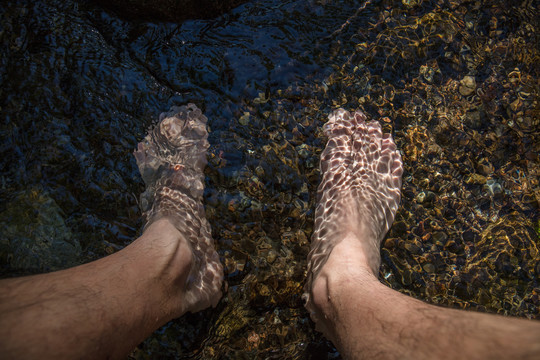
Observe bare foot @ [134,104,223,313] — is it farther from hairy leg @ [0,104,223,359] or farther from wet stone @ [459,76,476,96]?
wet stone @ [459,76,476,96]

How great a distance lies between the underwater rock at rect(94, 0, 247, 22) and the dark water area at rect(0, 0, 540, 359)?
0.20 feet

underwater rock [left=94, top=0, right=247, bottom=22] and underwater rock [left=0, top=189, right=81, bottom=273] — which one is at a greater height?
underwater rock [left=94, top=0, right=247, bottom=22]

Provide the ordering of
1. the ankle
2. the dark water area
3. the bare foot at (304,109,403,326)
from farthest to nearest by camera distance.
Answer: the dark water area < the bare foot at (304,109,403,326) < the ankle

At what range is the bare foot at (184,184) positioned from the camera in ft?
8.09

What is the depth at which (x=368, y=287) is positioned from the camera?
1.98 meters

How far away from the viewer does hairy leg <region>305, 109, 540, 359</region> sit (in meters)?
1.30

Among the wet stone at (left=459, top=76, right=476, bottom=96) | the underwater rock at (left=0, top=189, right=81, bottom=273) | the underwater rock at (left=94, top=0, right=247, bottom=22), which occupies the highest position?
the underwater rock at (left=94, top=0, right=247, bottom=22)

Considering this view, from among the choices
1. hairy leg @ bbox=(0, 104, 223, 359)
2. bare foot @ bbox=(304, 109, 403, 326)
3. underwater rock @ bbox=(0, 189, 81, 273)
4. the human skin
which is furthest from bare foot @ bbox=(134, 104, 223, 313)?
bare foot @ bbox=(304, 109, 403, 326)

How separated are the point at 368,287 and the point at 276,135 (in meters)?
1.32

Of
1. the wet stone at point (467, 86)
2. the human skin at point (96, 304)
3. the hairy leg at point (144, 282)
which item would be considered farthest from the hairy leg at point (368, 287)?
the human skin at point (96, 304)

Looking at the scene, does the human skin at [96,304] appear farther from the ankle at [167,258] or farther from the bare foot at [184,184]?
the bare foot at [184,184]


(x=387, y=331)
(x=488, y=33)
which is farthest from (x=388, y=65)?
(x=387, y=331)

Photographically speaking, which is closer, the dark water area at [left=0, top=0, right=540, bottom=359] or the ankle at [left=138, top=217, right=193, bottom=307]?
the ankle at [left=138, top=217, right=193, bottom=307]

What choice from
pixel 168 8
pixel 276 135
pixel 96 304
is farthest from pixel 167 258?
pixel 168 8
